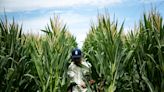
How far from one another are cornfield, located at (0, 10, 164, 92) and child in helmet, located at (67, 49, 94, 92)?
0.12 meters

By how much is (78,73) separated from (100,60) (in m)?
0.52

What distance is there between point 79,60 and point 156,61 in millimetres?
1416

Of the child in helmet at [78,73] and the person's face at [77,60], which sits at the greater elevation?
the person's face at [77,60]

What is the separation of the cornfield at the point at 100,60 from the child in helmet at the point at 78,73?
0.38 ft

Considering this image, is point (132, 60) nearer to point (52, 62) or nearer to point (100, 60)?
point (100, 60)

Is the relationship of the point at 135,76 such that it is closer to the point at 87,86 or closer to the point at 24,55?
the point at 87,86

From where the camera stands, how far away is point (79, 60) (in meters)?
7.38

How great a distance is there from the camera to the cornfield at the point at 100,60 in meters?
6.75

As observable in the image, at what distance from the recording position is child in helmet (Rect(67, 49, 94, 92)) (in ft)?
24.2

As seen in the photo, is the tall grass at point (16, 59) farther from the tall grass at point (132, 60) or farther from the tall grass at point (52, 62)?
the tall grass at point (132, 60)

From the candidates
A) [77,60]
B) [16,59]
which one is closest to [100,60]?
[77,60]

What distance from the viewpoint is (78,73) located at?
24.5 feet

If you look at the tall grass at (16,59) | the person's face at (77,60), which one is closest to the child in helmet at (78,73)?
the person's face at (77,60)

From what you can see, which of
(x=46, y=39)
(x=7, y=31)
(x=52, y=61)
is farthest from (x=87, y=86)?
(x=7, y=31)
